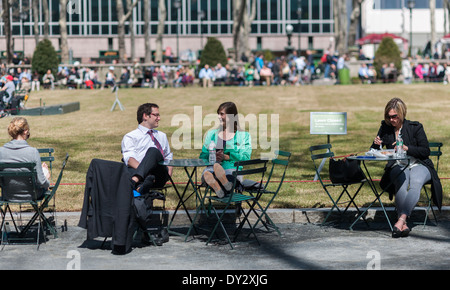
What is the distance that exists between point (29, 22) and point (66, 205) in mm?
86831

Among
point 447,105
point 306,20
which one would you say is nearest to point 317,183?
point 447,105

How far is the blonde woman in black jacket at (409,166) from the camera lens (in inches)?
387

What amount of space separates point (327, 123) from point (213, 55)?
109 ft

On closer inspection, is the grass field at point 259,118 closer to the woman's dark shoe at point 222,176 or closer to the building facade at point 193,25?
the woman's dark shoe at point 222,176

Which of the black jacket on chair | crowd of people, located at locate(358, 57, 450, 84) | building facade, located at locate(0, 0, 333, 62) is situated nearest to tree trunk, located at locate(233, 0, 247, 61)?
crowd of people, located at locate(358, 57, 450, 84)

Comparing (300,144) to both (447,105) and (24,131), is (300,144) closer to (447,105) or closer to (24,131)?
(24,131)

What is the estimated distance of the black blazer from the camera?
10070 millimetres

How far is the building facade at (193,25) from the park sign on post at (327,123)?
78.0 metres

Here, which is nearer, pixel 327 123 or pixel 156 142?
pixel 156 142

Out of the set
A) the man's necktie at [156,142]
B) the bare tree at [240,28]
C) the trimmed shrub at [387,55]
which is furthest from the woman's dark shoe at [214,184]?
the bare tree at [240,28]

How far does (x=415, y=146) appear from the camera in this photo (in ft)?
33.3

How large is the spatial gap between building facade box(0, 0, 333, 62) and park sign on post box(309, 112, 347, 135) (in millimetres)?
77963

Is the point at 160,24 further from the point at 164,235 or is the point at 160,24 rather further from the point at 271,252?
the point at 271,252

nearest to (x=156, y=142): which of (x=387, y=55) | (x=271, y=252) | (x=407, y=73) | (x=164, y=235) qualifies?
(x=164, y=235)
